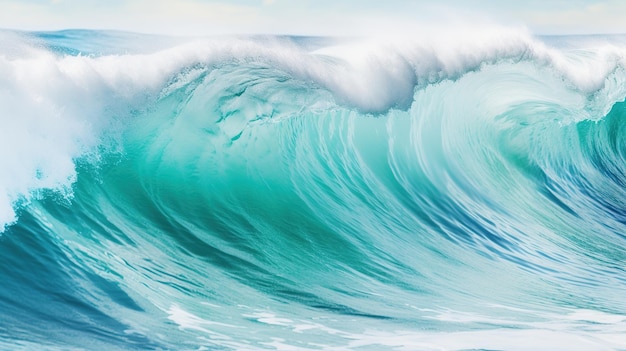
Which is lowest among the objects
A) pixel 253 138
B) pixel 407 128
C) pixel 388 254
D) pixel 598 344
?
pixel 598 344

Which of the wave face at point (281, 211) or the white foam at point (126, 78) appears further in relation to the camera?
the white foam at point (126, 78)

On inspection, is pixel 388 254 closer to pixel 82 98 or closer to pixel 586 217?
pixel 82 98

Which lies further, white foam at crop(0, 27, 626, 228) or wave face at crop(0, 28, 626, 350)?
white foam at crop(0, 27, 626, 228)

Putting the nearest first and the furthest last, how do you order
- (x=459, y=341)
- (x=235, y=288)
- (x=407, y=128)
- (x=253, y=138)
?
(x=459, y=341) < (x=235, y=288) < (x=253, y=138) < (x=407, y=128)

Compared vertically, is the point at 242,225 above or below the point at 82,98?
below

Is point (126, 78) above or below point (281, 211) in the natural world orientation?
above

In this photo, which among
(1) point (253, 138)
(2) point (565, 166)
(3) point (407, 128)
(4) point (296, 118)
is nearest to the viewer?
(1) point (253, 138)

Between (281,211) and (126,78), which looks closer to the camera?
(126,78)

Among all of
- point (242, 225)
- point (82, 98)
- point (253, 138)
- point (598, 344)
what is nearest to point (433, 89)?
point (253, 138)
